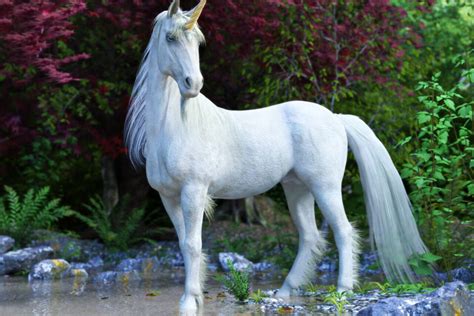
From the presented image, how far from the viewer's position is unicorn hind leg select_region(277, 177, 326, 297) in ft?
20.0

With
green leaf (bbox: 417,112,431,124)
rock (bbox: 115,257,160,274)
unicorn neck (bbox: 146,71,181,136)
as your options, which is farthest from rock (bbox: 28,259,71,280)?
green leaf (bbox: 417,112,431,124)

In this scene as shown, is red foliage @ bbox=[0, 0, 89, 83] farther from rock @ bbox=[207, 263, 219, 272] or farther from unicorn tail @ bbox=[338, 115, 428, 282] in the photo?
unicorn tail @ bbox=[338, 115, 428, 282]

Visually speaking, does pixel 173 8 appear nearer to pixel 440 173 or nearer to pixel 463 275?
pixel 440 173

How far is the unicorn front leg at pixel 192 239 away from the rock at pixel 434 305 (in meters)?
1.30

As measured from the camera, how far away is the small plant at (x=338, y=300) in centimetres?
500

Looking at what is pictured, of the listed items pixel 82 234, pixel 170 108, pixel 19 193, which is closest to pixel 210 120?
pixel 170 108

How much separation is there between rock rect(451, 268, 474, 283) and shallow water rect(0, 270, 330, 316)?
1407 mm

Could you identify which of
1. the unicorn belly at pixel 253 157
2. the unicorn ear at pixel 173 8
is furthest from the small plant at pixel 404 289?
the unicorn ear at pixel 173 8

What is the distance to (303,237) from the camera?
618 centimetres

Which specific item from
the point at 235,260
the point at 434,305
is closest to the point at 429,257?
the point at 434,305

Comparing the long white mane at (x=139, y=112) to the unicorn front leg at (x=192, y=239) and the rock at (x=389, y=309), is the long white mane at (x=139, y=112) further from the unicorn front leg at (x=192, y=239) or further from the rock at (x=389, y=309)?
the rock at (x=389, y=309)

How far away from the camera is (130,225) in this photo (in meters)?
9.75

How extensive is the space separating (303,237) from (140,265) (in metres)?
3.05

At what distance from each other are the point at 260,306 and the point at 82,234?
20.9ft
